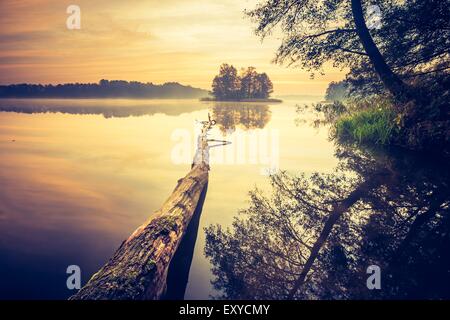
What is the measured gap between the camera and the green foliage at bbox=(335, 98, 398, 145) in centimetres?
1510

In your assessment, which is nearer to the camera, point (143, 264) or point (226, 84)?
point (143, 264)

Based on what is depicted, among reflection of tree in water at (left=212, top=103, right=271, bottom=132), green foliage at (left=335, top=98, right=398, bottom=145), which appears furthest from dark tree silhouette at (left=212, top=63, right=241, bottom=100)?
green foliage at (left=335, top=98, right=398, bottom=145)

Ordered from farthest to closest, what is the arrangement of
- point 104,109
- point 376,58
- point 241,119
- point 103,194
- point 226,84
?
point 226,84
point 104,109
point 241,119
point 376,58
point 103,194

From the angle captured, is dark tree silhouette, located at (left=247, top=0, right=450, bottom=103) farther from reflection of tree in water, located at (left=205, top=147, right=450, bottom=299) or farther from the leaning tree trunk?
reflection of tree in water, located at (left=205, top=147, right=450, bottom=299)

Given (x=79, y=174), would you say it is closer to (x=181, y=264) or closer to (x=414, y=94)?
(x=181, y=264)

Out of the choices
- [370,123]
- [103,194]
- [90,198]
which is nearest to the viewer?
[90,198]

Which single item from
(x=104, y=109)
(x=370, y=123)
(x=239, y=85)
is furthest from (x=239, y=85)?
(x=370, y=123)

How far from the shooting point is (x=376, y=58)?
13406mm

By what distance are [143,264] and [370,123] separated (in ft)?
54.5

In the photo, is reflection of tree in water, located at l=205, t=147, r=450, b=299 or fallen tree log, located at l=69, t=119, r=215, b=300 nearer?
fallen tree log, located at l=69, t=119, r=215, b=300

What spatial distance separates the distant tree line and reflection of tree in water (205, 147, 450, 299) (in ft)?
348

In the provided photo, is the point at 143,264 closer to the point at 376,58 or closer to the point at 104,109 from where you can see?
the point at 376,58
